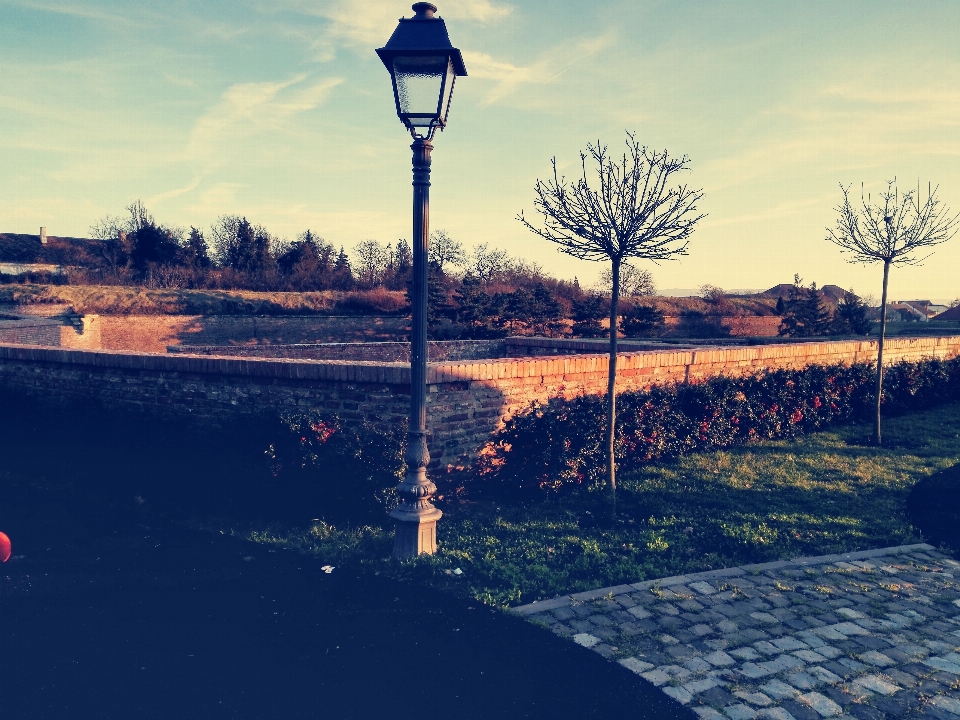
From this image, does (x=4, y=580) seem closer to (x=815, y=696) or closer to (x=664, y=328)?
(x=815, y=696)

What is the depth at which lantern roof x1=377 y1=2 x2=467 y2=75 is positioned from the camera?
501cm

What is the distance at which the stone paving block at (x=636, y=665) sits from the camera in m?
3.82

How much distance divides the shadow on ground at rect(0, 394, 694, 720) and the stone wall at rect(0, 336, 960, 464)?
6.21 feet

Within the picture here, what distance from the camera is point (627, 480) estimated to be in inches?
313

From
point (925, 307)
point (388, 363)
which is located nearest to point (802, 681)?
point (388, 363)

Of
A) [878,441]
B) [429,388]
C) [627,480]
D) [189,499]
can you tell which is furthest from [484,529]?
[878,441]

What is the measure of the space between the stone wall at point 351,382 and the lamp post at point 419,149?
52.7 inches

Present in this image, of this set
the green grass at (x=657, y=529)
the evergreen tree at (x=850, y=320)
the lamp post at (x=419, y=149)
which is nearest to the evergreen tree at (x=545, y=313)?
the evergreen tree at (x=850, y=320)

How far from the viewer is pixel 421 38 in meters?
5.07

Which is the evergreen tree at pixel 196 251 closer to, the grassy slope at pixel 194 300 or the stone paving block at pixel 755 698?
the grassy slope at pixel 194 300

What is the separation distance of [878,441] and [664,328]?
25354mm

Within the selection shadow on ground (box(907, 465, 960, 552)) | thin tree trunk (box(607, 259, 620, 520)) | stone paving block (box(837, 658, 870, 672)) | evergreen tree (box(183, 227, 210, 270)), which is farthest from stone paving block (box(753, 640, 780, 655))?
evergreen tree (box(183, 227, 210, 270))

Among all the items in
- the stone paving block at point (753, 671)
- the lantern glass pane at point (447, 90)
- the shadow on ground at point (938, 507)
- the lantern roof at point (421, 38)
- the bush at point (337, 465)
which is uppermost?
the lantern roof at point (421, 38)

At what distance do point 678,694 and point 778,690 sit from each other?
22.3 inches
